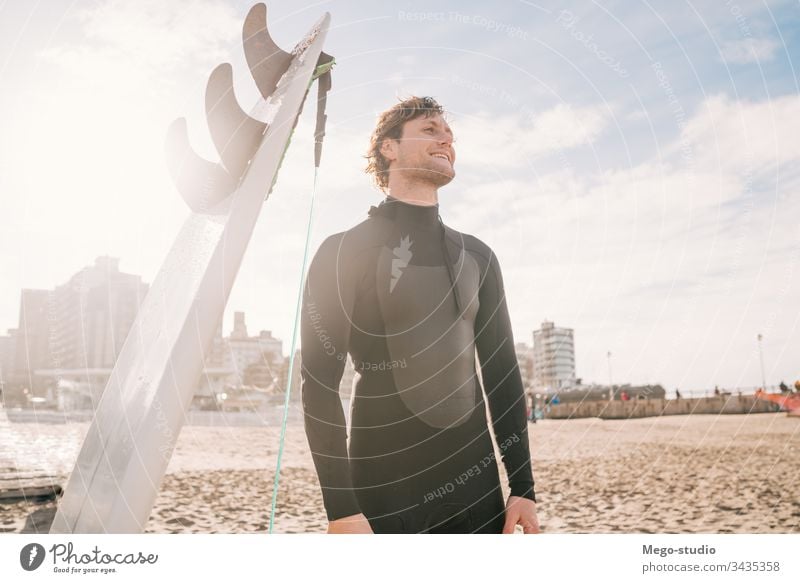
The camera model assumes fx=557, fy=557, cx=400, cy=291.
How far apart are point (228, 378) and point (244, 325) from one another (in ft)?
2.30

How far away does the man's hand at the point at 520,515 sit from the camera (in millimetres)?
1385

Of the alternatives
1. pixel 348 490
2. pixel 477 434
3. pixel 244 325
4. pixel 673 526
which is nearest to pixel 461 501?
pixel 477 434

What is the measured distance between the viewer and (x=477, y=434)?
144cm

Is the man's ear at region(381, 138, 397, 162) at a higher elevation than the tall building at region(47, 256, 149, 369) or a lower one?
higher

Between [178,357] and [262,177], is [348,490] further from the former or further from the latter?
[262,177]

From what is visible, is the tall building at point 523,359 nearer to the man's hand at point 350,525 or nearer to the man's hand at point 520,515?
the man's hand at point 520,515

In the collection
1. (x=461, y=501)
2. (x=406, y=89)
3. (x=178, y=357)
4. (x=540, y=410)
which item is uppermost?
(x=406, y=89)

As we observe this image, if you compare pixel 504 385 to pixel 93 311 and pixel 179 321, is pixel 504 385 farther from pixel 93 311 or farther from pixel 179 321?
pixel 93 311

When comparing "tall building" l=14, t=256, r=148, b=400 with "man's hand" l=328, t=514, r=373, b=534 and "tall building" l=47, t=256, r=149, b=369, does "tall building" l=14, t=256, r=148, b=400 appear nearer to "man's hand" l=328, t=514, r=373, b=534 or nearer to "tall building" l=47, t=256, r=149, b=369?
"tall building" l=47, t=256, r=149, b=369

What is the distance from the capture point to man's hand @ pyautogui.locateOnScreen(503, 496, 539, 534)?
1.38 meters
